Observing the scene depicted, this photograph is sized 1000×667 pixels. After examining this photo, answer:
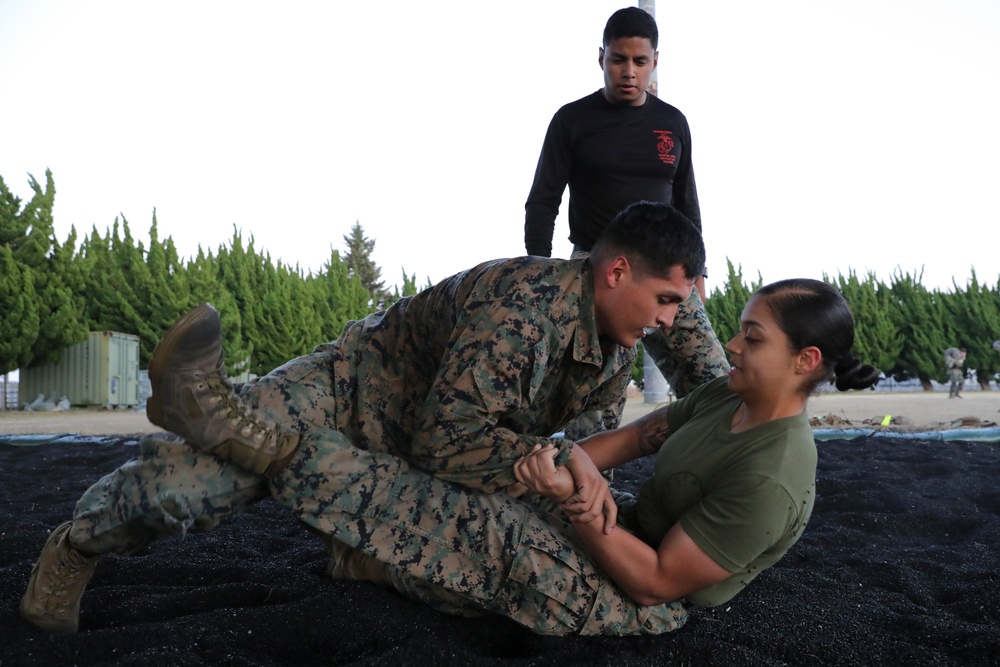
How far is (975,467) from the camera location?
4.30 metres

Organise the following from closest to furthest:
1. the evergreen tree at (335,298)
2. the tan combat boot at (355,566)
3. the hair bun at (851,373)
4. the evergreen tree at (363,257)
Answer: the hair bun at (851,373), the tan combat boot at (355,566), the evergreen tree at (335,298), the evergreen tree at (363,257)

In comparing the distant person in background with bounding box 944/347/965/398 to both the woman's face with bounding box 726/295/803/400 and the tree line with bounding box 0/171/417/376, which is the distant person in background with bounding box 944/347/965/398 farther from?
the woman's face with bounding box 726/295/803/400

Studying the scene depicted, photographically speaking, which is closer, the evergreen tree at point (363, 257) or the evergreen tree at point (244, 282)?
the evergreen tree at point (244, 282)

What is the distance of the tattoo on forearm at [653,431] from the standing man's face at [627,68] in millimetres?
1536

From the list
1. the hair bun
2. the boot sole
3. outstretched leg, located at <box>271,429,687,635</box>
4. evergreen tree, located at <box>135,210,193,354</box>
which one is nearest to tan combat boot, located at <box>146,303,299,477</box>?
the boot sole

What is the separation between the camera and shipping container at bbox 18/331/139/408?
14.6 meters

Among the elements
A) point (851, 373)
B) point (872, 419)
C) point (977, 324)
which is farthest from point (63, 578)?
point (977, 324)

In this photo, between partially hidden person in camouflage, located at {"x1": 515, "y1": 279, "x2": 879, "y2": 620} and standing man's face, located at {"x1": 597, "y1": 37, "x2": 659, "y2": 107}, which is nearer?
partially hidden person in camouflage, located at {"x1": 515, "y1": 279, "x2": 879, "y2": 620}

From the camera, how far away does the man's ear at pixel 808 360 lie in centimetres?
193

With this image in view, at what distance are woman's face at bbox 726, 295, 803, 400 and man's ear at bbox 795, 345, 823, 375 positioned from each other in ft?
0.03

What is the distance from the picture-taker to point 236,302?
1727 cm

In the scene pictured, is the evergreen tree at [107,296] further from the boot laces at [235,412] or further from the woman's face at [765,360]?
the woman's face at [765,360]

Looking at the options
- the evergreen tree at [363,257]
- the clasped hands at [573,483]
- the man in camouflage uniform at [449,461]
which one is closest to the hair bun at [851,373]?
the man in camouflage uniform at [449,461]

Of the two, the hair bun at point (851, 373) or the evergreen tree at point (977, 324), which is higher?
the evergreen tree at point (977, 324)
